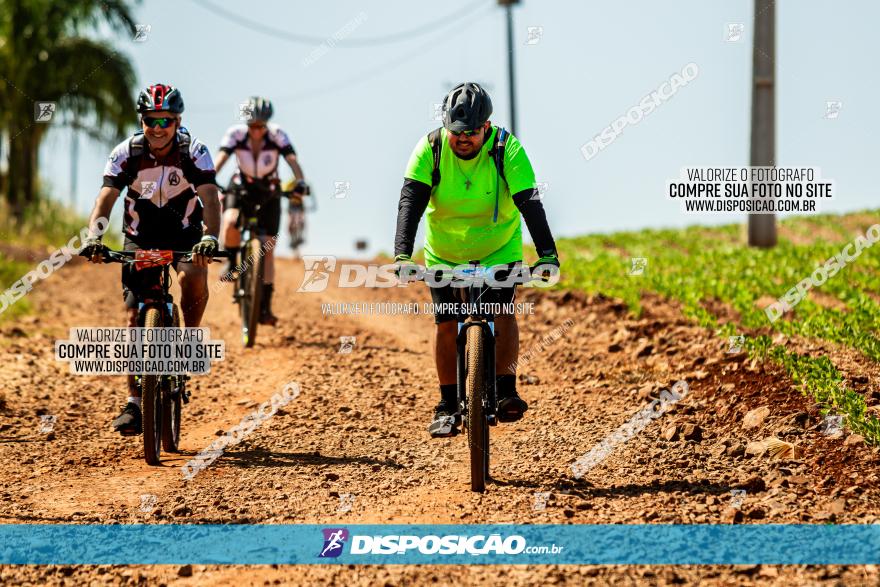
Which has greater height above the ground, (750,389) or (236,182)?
(236,182)

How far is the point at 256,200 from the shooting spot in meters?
12.0

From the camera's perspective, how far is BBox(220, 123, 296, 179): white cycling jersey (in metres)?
11.9

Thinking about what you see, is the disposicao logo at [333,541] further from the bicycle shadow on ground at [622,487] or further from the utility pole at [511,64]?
the utility pole at [511,64]

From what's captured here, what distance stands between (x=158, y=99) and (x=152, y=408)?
84.2 inches

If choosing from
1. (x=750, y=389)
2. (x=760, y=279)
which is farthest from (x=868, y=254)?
(x=750, y=389)

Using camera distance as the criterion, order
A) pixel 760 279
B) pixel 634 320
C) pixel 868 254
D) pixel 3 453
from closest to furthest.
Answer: pixel 3 453 < pixel 634 320 < pixel 760 279 < pixel 868 254

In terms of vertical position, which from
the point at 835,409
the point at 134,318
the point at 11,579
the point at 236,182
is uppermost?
the point at 236,182

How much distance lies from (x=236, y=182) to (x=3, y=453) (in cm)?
480

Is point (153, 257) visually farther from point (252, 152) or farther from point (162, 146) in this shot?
point (252, 152)

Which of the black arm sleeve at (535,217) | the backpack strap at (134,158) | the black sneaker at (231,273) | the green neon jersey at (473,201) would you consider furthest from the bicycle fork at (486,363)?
the black sneaker at (231,273)

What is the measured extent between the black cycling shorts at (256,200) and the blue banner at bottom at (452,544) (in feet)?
21.2

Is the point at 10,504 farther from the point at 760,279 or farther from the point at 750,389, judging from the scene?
the point at 760,279

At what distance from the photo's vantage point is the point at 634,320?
11938mm

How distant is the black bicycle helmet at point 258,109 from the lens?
38.1ft
